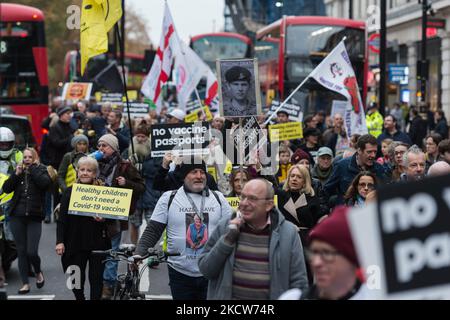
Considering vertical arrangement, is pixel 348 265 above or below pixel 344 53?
below

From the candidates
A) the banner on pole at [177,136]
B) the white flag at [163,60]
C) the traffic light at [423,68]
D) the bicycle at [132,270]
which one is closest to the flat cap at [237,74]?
the banner on pole at [177,136]

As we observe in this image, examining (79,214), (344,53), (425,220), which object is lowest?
(79,214)

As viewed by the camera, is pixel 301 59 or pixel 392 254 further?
pixel 301 59

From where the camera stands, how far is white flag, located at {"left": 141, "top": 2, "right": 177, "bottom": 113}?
16.2 m

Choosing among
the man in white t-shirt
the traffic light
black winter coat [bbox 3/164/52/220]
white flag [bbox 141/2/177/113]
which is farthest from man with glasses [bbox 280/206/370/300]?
the traffic light

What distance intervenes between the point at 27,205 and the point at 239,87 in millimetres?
2496

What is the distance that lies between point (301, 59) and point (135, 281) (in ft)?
61.7

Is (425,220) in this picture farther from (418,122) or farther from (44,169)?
(418,122)

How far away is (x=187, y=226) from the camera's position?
7.23m

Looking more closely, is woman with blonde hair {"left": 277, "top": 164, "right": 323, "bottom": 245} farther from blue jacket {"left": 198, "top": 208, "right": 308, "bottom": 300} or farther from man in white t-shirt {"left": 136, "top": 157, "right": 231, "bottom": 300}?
blue jacket {"left": 198, "top": 208, "right": 308, "bottom": 300}

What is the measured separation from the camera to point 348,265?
3.75m

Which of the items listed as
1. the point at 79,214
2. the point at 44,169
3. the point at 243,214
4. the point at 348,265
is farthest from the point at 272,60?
the point at 348,265
